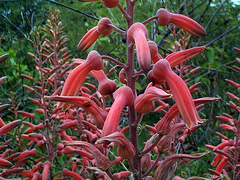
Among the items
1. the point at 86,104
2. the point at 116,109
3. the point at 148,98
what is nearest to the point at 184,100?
the point at 148,98

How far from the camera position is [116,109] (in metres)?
1.38

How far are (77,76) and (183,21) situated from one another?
28.9 inches

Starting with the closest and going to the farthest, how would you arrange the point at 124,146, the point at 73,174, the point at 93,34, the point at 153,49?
the point at 124,146
the point at 153,49
the point at 93,34
the point at 73,174

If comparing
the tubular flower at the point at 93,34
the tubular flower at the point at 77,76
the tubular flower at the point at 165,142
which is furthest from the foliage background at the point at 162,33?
the tubular flower at the point at 77,76

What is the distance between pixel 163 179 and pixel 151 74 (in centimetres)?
65

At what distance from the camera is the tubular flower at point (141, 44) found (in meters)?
1.32

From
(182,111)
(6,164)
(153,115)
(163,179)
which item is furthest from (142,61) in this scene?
(153,115)

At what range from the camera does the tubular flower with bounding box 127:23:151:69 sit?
1322 millimetres

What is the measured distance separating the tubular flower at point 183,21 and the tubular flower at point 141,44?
227mm

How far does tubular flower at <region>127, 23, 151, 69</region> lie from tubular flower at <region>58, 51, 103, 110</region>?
0.24 m

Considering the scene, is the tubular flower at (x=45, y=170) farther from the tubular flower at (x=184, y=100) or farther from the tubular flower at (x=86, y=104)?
the tubular flower at (x=184, y=100)

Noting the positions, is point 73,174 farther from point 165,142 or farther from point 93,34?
point 93,34

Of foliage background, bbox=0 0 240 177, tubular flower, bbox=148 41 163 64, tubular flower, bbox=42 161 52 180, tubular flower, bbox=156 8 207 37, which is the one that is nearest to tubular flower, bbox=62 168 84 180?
tubular flower, bbox=42 161 52 180

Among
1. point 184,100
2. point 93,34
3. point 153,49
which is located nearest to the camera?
point 184,100
